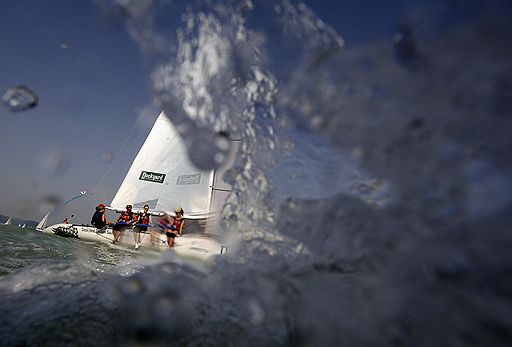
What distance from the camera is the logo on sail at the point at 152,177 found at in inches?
546

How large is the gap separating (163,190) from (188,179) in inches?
51.5

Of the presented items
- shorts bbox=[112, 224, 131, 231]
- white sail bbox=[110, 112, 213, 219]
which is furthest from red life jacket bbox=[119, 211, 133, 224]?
white sail bbox=[110, 112, 213, 219]

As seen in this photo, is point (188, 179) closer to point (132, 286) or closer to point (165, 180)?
point (165, 180)

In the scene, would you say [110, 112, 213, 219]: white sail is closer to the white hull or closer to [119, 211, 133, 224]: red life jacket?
[119, 211, 133, 224]: red life jacket

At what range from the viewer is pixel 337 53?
1841 millimetres

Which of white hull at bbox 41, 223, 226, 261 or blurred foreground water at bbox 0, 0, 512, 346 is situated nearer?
blurred foreground water at bbox 0, 0, 512, 346

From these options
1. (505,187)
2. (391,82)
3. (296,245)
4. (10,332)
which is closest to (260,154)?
(296,245)

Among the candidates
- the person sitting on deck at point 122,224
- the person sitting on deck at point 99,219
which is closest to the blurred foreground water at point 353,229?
the person sitting on deck at point 122,224

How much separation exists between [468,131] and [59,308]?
1.96 meters

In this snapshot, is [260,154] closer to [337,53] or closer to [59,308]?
[337,53]

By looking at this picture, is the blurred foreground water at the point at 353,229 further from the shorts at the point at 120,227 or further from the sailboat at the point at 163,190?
the shorts at the point at 120,227

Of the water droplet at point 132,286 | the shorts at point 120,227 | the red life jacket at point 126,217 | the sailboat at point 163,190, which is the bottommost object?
the water droplet at point 132,286

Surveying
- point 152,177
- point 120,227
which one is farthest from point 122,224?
point 152,177

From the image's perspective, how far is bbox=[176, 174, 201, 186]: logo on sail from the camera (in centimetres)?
1298
